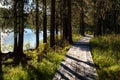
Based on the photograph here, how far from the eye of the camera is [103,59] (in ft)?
48.9

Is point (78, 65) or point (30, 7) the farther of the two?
point (30, 7)

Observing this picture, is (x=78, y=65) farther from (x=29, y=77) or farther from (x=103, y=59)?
(x=29, y=77)

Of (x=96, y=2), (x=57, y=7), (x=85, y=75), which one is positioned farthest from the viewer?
(x=57, y=7)

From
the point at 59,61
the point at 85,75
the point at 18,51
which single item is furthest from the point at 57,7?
the point at 85,75

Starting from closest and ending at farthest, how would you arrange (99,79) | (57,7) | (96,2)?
(99,79) → (96,2) → (57,7)

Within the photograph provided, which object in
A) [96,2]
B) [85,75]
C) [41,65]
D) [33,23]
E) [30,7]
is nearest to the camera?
[85,75]

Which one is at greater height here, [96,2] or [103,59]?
[96,2]

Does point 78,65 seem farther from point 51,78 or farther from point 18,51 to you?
point 18,51

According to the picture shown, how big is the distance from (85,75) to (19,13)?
55.6 feet

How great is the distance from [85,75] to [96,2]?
1271 inches

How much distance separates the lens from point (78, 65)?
13.8m

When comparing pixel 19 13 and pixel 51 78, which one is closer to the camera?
pixel 51 78

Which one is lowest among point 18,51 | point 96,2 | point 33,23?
point 18,51

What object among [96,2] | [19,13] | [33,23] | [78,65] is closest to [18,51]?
[19,13]
